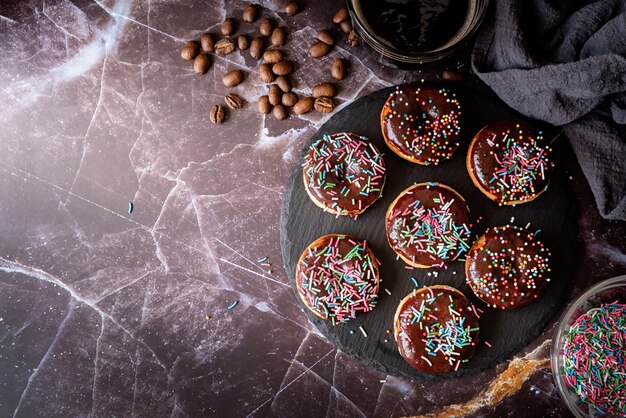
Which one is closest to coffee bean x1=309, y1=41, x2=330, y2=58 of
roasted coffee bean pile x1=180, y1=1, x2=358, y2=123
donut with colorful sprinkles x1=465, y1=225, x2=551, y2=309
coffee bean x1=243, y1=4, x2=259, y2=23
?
roasted coffee bean pile x1=180, y1=1, x2=358, y2=123

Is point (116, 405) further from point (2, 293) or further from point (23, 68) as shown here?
point (23, 68)

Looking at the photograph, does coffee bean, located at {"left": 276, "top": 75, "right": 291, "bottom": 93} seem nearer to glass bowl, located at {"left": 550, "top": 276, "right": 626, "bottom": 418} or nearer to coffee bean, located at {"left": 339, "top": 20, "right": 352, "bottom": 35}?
coffee bean, located at {"left": 339, "top": 20, "right": 352, "bottom": 35}

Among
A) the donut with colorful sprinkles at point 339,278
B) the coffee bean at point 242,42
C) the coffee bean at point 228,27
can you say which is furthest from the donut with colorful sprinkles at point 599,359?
the coffee bean at point 228,27

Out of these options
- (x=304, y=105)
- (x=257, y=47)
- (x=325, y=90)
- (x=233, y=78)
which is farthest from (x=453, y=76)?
(x=233, y=78)

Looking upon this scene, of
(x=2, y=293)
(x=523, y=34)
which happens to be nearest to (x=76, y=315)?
(x=2, y=293)

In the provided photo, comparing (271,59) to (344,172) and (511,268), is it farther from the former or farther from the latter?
(511,268)
